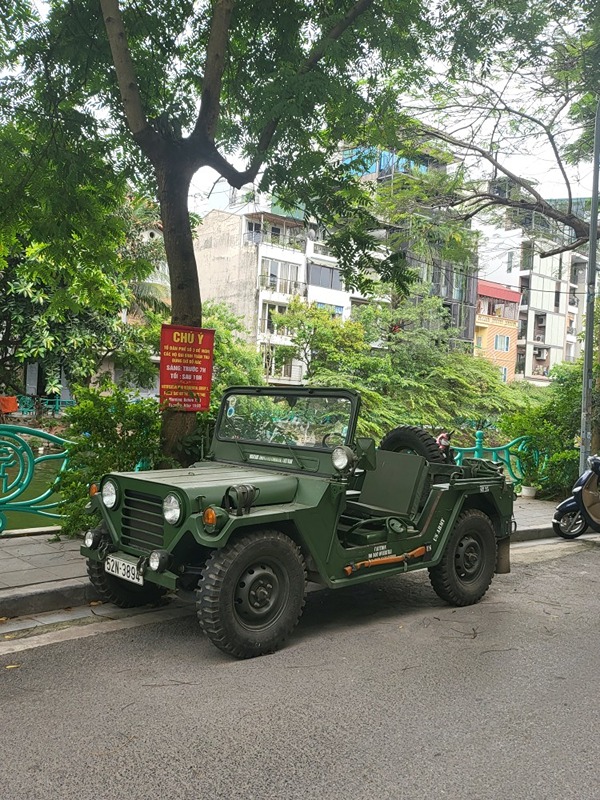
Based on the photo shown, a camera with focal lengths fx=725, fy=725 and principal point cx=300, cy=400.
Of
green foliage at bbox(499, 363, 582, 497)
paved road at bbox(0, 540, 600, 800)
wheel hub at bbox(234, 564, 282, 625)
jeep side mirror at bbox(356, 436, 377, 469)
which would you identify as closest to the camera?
paved road at bbox(0, 540, 600, 800)

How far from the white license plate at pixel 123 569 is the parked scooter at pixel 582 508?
23.0 feet

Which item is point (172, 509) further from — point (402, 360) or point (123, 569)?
point (402, 360)

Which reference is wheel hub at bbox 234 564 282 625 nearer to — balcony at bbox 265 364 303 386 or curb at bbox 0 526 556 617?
curb at bbox 0 526 556 617

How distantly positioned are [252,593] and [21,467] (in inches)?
143

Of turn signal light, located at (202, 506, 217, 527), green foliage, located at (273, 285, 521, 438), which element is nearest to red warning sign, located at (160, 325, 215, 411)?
turn signal light, located at (202, 506, 217, 527)

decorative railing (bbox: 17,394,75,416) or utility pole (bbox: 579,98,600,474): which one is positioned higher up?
utility pole (bbox: 579,98,600,474)

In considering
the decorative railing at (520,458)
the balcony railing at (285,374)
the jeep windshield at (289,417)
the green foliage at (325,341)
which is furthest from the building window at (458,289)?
the jeep windshield at (289,417)

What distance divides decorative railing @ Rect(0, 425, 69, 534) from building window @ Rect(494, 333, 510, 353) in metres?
48.3

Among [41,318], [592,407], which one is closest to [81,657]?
[592,407]

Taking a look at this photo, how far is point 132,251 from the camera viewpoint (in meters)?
24.5

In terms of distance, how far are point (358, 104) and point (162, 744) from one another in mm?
7013

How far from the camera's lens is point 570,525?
402 inches

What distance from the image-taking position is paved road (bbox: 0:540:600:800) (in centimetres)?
319

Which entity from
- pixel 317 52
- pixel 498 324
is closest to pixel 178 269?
pixel 317 52
